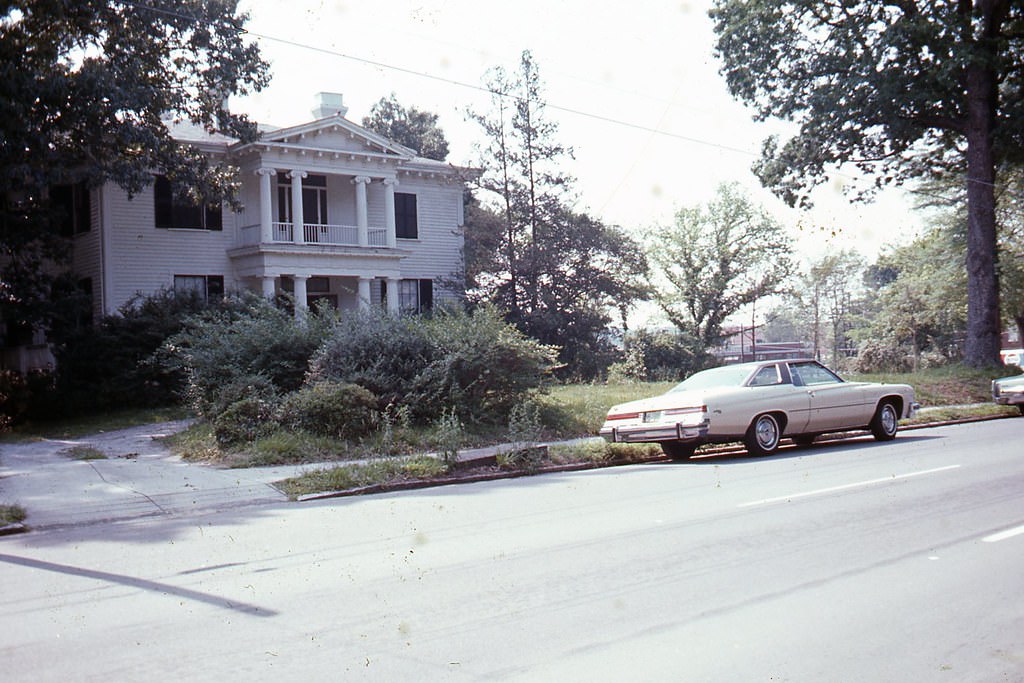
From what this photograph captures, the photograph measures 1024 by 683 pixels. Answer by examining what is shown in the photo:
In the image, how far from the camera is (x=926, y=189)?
38.2m

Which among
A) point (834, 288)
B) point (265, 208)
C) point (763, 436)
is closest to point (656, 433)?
point (763, 436)

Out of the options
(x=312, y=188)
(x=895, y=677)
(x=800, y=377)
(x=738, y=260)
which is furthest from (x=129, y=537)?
(x=738, y=260)

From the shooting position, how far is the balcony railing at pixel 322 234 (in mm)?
30406

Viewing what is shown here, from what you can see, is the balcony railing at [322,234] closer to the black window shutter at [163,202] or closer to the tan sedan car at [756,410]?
the black window shutter at [163,202]

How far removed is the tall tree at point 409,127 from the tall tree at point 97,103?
2915 cm

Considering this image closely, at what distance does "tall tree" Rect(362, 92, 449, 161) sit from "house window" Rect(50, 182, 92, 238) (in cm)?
2932

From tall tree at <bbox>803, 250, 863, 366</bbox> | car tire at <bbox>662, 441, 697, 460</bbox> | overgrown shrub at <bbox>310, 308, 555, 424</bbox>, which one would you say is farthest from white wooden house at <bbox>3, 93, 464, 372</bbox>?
tall tree at <bbox>803, 250, 863, 366</bbox>

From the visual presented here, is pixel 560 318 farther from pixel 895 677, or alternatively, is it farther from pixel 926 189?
pixel 895 677

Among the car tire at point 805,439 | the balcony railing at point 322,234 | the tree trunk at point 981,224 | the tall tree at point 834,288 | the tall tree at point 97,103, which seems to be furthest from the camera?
the tall tree at point 834,288

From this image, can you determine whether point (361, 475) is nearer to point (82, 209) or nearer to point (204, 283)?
Answer: point (204, 283)

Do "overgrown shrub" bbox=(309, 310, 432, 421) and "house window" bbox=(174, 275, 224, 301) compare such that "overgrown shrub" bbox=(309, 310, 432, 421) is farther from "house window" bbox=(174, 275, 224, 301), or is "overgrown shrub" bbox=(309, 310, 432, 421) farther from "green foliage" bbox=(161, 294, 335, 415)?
"house window" bbox=(174, 275, 224, 301)

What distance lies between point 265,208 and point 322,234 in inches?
121

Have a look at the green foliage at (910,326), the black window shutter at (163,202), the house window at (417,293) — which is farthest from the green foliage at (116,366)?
the green foliage at (910,326)

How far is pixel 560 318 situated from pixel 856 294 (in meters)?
52.5
